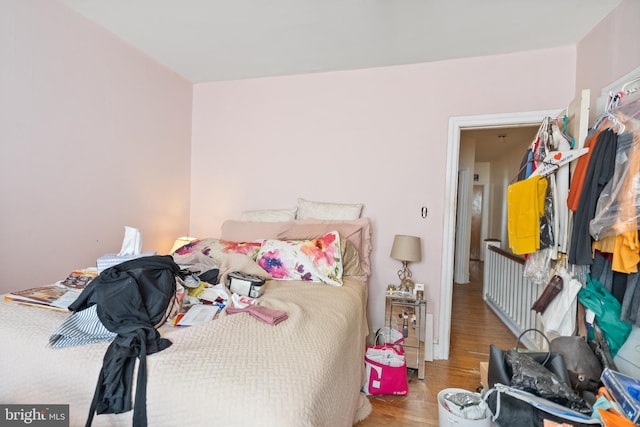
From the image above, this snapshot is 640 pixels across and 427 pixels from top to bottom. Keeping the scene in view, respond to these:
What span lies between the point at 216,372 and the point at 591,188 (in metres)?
1.87

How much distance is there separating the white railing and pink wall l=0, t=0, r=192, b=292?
3209mm

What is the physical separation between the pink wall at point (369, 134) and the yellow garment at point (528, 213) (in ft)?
1.86

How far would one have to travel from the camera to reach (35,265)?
1879 millimetres

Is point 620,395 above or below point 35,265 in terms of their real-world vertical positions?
below

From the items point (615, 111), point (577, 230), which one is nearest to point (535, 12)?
point (615, 111)

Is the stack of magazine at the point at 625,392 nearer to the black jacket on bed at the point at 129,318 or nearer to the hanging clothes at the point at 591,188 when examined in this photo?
the hanging clothes at the point at 591,188

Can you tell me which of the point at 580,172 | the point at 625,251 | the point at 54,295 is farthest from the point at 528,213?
the point at 54,295

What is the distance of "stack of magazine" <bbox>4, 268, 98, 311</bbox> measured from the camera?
1.34m

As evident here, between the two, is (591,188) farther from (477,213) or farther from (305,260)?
(477,213)

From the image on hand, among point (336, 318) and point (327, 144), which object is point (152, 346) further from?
point (327, 144)

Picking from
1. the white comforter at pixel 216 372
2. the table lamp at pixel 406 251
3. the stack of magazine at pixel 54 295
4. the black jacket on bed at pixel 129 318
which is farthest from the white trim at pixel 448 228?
the stack of magazine at pixel 54 295

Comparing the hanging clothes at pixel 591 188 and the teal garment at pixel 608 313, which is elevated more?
the hanging clothes at pixel 591 188

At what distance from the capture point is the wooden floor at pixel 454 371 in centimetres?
174

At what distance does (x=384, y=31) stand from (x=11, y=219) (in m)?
2.61
